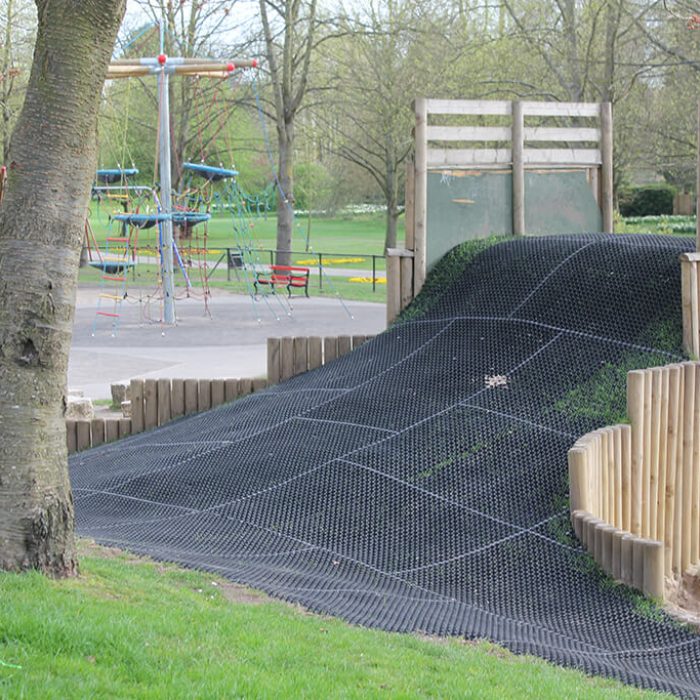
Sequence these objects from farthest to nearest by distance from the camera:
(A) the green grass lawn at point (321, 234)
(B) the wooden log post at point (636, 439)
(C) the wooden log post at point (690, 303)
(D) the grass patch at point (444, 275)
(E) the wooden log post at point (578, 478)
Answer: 1. (A) the green grass lawn at point (321, 234)
2. (D) the grass patch at point (444, 275)
3. (C) the wooden log post at point (690, 303)
4. (B) the wooden log post at point (636, 439)
5. (E) the wooden log post at point (578, 478)

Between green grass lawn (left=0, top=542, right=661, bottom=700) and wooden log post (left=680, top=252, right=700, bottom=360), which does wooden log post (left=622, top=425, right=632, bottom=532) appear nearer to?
wooden log post (left=680, top=252, right=700, bottom=360)

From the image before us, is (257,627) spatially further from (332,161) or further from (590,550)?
(332,161)

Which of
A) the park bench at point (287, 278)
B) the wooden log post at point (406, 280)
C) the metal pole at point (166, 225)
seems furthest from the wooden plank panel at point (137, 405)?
the park bench at point (287, 278)

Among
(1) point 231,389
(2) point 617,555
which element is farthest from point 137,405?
(2) point 617,555

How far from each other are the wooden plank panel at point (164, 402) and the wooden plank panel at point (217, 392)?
0.48m

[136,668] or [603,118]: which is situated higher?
[603,118]

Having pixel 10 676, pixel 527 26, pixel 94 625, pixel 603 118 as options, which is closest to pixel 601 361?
pixel 603 118

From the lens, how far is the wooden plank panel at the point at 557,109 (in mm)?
13539

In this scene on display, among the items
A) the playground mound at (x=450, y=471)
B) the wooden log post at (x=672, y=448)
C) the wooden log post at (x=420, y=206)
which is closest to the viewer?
the playground mound at (x=450, y=471)

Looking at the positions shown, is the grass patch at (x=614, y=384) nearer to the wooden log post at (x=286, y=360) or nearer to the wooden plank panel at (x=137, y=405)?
the wooden log post at (x=286, y=360)

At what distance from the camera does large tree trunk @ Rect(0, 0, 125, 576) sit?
5.71 meters

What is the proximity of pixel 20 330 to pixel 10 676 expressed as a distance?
2054 millimetres

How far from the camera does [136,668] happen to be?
443 centimetres

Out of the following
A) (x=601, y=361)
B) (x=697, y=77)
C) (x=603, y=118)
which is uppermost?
(x=697, y=77)
